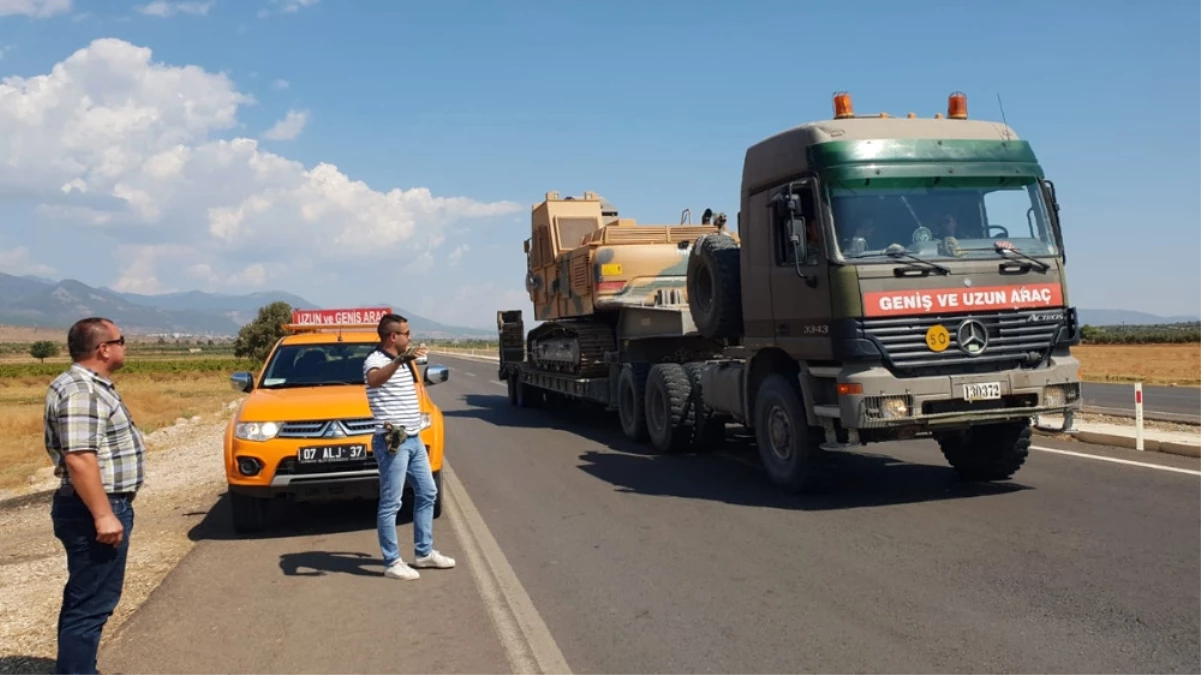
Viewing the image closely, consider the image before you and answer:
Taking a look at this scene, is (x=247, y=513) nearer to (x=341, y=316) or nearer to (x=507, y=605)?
(x=507, y=605)

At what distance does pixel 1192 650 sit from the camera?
459 cm

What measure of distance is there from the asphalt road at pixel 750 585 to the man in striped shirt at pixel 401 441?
241 millimetres

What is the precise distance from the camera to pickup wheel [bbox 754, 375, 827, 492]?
28.9 feet

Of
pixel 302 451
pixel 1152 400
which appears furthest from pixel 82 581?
pixel 1152 400

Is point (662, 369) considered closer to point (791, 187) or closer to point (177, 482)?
point (791, 187)

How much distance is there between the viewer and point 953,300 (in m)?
8.10

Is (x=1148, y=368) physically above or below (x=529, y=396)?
below

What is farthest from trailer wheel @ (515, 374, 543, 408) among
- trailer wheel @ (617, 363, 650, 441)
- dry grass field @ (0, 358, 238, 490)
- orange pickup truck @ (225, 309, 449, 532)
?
orange pickup truck @ (225, 309, 449, 532)

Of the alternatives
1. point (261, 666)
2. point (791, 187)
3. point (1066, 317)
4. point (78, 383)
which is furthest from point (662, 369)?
point (78, 383)

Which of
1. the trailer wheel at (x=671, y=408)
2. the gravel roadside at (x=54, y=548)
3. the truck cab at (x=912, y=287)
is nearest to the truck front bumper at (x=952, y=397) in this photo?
the truck cab at (x=912, y=287)

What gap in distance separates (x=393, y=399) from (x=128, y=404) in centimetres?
3276

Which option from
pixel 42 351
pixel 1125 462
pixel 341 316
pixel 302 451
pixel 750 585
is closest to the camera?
pixel 750 585

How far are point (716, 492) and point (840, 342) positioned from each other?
2.20 metres

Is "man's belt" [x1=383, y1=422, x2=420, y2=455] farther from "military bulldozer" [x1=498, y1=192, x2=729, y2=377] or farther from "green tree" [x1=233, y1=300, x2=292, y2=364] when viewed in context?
"green tree" [x1=233, y1=300, x2=292, y2=364]
